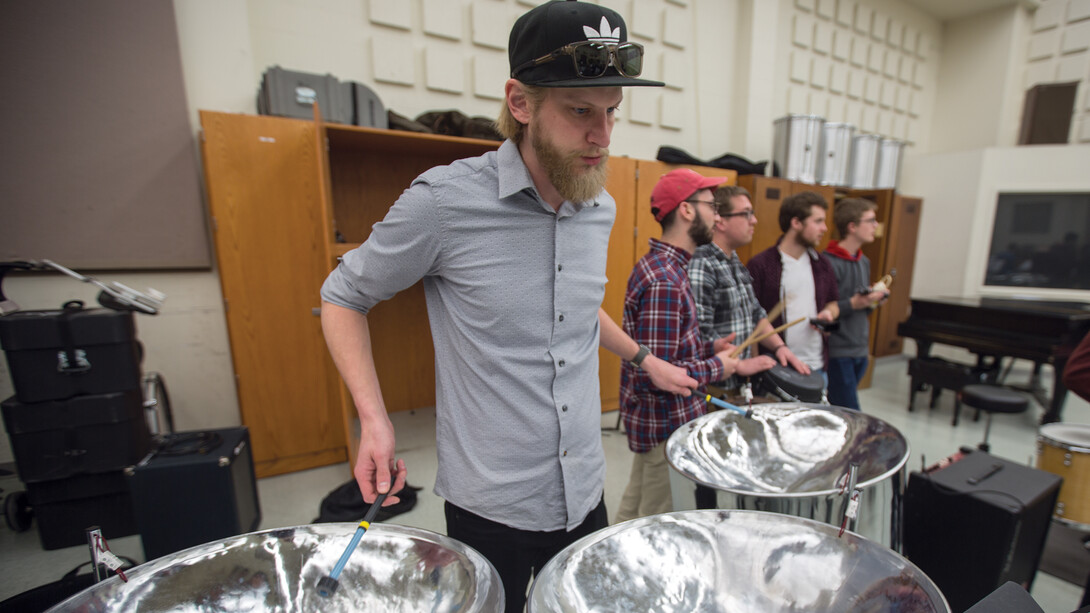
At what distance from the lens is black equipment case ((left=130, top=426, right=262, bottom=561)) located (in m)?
1.46

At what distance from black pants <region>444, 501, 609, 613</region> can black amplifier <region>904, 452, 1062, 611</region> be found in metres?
→ 1.26

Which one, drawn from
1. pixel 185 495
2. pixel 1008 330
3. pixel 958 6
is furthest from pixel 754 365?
pixel 958 6

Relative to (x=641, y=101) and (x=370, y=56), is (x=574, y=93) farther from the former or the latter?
(x=641, y=101)

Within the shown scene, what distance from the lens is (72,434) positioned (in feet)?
5.16

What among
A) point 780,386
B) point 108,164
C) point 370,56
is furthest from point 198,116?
point 780,386

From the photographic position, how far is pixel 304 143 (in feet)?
6.75

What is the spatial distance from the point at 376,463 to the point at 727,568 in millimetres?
489

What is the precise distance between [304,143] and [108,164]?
763 mm

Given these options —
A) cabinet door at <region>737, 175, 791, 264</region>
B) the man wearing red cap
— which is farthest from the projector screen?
the man wearing red cap

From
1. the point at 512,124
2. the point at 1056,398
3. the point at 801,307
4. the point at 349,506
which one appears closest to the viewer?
the point at 512,124

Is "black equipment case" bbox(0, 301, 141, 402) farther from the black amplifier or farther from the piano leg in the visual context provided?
the piano leg

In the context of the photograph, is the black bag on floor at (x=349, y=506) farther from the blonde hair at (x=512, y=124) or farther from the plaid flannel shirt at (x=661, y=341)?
the blonde hair at (x=512, y=124)

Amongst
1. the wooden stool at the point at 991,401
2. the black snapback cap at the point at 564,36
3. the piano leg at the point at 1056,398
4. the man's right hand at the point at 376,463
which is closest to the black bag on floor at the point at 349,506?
the man's right hand at the point at 376,463

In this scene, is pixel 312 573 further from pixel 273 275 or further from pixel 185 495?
pixel 273 275
